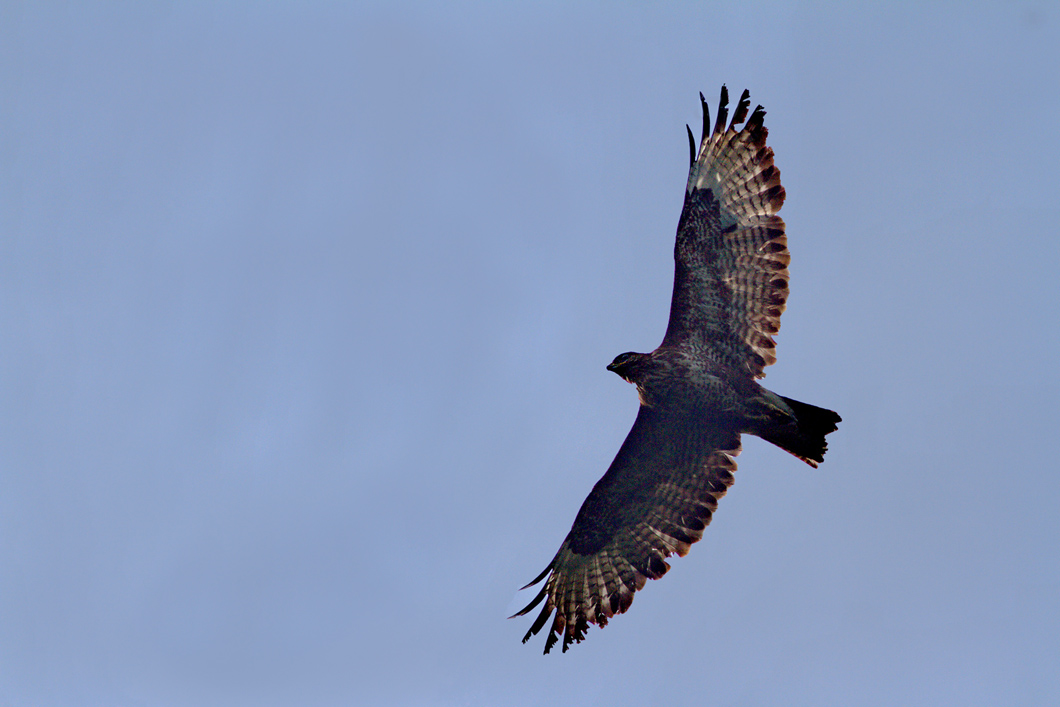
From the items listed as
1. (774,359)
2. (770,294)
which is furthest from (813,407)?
(770,294)

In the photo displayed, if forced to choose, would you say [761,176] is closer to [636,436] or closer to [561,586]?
[636,436]

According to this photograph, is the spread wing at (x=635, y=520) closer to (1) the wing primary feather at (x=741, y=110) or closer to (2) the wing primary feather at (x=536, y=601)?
(2) the wing primary feather at (x=536, y=601)

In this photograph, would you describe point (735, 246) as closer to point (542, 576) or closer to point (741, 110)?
point (741, 110)

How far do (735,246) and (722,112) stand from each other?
1.57 meters

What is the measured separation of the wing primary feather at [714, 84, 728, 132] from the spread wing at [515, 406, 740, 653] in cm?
335

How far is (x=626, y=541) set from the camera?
427 inches

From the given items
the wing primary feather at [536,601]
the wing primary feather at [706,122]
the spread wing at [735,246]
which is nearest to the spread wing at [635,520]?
the wing primary feather at [536,601]

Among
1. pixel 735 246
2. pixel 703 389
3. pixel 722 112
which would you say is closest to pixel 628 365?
pixel 703 389

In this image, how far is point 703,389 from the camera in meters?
9.91

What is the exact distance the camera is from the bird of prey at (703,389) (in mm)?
9633

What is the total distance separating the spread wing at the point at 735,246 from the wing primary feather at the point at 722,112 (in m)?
0.01

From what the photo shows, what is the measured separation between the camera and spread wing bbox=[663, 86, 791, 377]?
9602mm

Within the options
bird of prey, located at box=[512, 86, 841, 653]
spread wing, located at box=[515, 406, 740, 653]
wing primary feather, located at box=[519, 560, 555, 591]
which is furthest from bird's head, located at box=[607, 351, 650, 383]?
wing primary feather, located at box=[519, 560, 555, 591]

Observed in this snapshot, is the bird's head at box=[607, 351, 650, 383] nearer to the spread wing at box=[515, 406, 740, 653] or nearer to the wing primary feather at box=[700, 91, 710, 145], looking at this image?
the spread wing at box=[515, 406, 740, 653]
